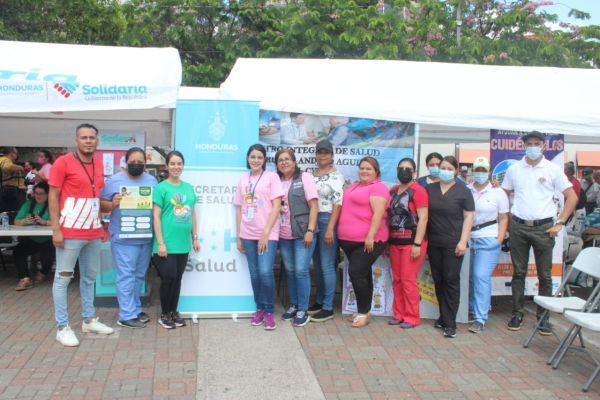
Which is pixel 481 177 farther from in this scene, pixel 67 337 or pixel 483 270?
pixel 67 337

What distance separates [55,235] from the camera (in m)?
4.50

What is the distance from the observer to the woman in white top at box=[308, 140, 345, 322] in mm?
5281

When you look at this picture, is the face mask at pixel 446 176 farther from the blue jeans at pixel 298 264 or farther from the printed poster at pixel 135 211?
the printed poster at pixel 135 211

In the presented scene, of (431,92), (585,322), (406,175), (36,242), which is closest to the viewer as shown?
(585,322)

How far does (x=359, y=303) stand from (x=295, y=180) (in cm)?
142

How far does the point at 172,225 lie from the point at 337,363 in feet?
6.39

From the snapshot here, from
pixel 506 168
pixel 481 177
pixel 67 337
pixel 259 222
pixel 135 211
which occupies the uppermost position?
pixel 506 168

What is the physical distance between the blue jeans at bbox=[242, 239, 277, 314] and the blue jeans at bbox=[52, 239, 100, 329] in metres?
1.40

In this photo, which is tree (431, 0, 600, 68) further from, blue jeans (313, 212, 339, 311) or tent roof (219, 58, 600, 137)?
blue jeans (313, 212, 339, 311)

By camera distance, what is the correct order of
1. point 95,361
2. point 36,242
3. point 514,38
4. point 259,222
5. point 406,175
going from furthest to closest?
point 514,38
point 36,242
point 406,175
point 259,222
point 95,361

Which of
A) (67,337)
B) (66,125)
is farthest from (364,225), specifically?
(66,125)

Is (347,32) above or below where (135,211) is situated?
above

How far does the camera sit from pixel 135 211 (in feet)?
16.4

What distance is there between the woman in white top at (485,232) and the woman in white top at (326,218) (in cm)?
140
